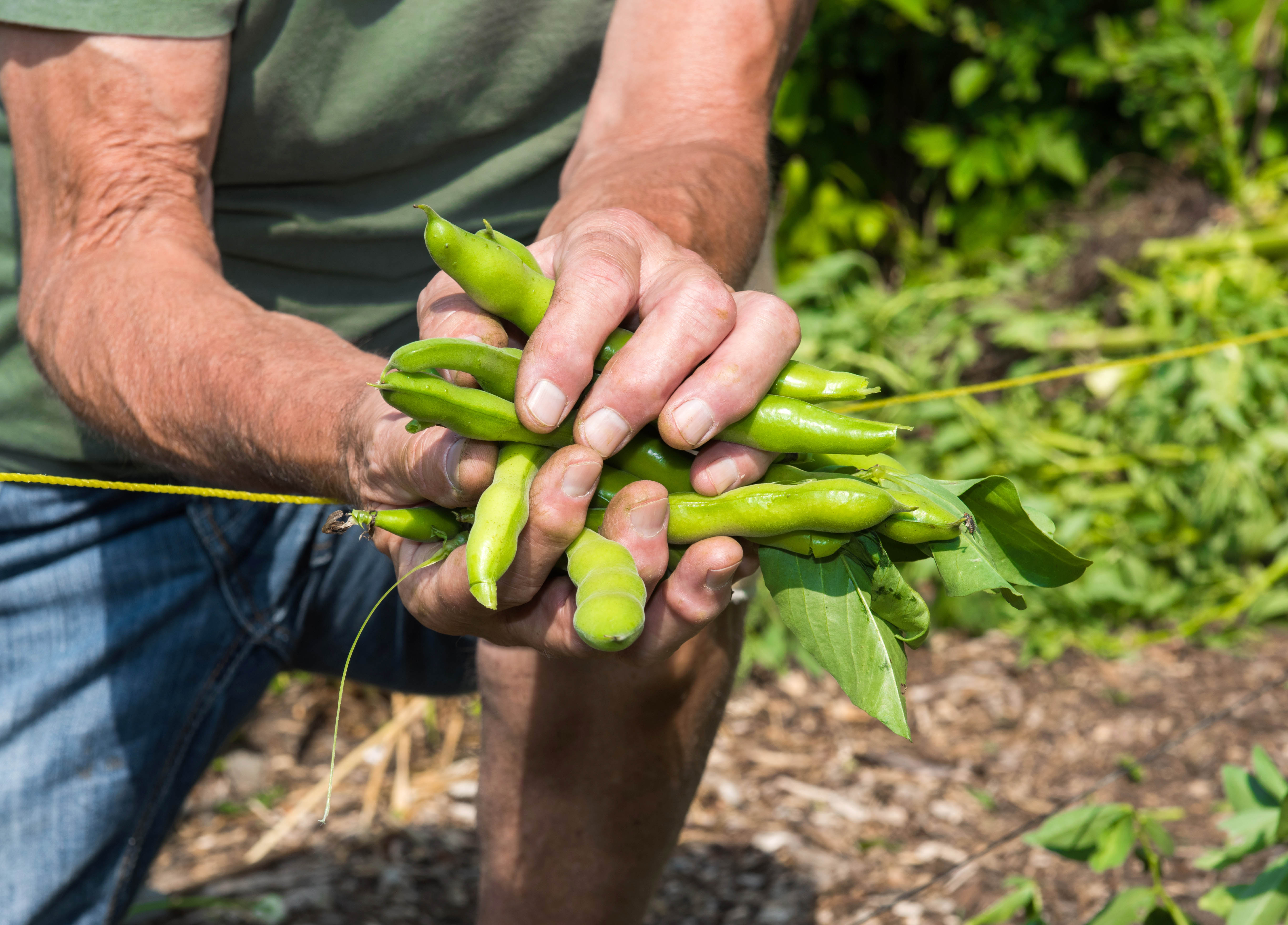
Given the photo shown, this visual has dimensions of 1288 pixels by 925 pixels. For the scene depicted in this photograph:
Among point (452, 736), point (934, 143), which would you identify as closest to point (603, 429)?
point (452, 736)

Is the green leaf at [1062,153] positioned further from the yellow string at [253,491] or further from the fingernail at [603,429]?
the fingernail at [603,429]

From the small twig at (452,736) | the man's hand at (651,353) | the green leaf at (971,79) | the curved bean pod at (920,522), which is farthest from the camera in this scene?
the green leaf at (971,79)

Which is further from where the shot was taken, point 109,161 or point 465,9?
point 465,9

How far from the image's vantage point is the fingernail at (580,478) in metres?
1.29

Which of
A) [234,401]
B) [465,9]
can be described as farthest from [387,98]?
[234,401]

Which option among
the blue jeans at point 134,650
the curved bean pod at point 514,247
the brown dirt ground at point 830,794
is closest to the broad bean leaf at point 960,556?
the curved bean pod at point 514,247

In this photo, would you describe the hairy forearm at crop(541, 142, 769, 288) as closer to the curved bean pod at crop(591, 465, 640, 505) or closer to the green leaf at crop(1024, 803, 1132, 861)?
the curved bean pod at crop(591, 465, 640, 505)

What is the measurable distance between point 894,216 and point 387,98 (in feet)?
12.2

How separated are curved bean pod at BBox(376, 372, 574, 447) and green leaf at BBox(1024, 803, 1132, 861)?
1168 mm

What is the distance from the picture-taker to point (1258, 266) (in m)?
4.11

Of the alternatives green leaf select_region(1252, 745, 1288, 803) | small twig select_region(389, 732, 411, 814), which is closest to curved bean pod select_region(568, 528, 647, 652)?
green leaf select_region(1252, 745, 1288, 803)

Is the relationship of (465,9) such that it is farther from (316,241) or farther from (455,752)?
(455,752)

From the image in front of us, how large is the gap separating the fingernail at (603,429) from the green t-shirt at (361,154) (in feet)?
3.75

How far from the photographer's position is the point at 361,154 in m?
2.27
